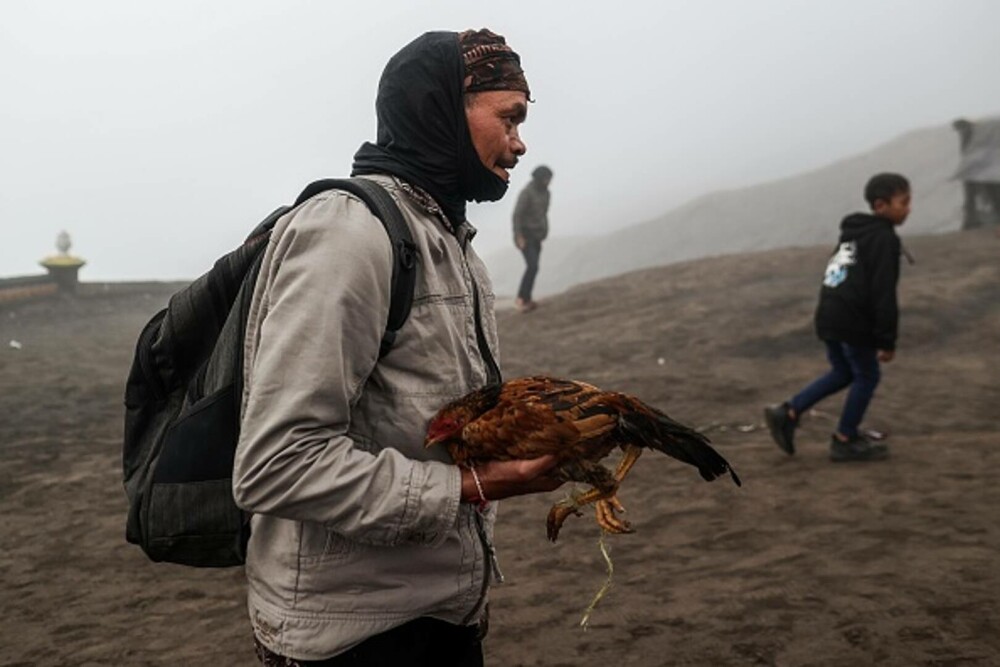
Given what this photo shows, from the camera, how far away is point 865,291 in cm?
588

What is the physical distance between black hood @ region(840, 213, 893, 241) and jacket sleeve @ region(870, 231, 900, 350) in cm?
7

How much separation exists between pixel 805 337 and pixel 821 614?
756 centimetres

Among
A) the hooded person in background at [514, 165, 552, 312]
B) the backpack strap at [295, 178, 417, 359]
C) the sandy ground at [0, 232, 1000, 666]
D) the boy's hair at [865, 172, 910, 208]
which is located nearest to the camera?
the backpack strap at [295, 178, 417, 359]

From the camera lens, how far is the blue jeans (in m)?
5.98

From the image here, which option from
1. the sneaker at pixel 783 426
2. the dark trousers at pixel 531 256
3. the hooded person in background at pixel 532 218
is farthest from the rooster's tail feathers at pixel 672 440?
the hooded person in background at pixel 532 218

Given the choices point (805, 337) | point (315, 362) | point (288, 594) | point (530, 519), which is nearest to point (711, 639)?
point (530, 519)

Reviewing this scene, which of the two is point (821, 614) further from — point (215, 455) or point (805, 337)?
point (805, 337)

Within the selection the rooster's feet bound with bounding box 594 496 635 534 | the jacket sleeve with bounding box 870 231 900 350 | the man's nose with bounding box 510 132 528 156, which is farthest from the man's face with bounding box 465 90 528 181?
the jacket sleeve with bounding box 870 231 900 350

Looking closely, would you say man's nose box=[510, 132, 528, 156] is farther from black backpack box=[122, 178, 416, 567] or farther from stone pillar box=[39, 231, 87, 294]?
stone pillar box=[39, 231, 87, 294]

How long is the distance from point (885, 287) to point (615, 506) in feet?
14.5

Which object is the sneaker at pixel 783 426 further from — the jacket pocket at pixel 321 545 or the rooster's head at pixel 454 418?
the jacket pocket at pixel 321 545

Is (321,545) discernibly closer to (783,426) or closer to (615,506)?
(615,506)

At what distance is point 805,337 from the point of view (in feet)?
35.9

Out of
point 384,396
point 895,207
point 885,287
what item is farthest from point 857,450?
point 384,396
